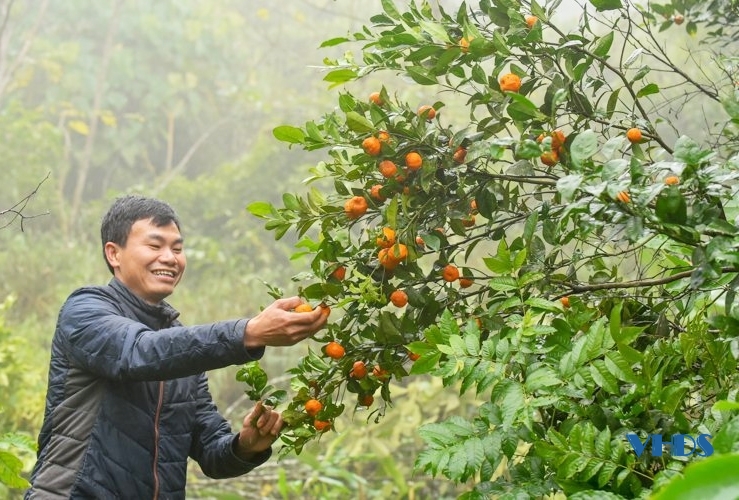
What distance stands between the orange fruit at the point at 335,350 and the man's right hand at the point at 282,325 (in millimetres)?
45

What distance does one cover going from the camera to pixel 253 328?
53.8 inches

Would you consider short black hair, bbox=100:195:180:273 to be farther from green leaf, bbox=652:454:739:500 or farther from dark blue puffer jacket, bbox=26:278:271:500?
green leaf, bbox=652:454:739:500

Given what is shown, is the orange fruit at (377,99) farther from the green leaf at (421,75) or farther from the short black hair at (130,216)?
the short black hair at (130,216)

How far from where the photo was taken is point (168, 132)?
828 centimetres

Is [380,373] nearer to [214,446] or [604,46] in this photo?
[214,446]

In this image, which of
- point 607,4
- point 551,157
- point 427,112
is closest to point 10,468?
point 427,112

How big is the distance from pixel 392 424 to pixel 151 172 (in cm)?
528

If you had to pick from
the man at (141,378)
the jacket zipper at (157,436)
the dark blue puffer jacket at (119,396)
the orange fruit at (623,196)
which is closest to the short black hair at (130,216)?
the man at (141,378)

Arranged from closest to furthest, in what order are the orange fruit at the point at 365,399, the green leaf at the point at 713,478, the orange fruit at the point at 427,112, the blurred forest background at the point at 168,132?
the green leaf at the point at 713,478 → the orange fruit at the point at 427,112 → the orange fruit at the point at 365,399 → the blurred forest background at the point at 168,132

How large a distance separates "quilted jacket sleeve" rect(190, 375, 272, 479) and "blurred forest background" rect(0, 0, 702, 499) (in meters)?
2.46

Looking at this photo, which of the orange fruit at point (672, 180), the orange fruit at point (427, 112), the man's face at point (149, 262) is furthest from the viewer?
the man's face at point (149, 262)

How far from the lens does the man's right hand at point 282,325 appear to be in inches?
53.0

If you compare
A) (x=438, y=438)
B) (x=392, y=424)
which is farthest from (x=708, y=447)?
(x=392, y=424)

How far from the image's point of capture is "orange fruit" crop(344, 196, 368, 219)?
1403 mm
